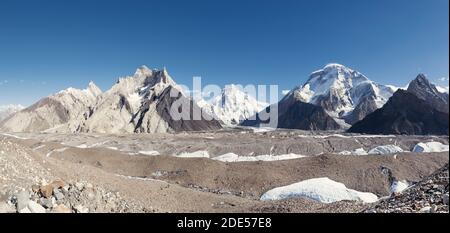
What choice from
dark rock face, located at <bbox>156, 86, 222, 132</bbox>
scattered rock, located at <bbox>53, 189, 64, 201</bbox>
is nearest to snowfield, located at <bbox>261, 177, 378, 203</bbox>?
scattered rock, located at <bbox>53, 189, 64, 201</bbox>

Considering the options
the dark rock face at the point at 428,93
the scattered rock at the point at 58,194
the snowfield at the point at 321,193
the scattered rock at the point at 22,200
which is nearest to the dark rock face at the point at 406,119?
the dark rock face at the point at 428,93

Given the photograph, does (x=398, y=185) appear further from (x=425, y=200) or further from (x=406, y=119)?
(x=406, y=119)

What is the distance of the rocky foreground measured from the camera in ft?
42.0

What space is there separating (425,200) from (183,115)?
175367 mm

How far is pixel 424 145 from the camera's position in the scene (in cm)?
7212

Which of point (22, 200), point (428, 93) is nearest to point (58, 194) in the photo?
point (22, 200)

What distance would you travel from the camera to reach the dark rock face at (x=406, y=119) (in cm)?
12394

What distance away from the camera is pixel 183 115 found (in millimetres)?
187125

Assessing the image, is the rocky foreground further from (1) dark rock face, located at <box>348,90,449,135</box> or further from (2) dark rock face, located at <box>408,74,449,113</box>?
(2) dark rock face, located at <box>408,74,449,113</box>

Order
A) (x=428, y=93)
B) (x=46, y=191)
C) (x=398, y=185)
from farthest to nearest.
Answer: (x=428, y=93)
(x=398, y=185)
(x=46, y=191)
